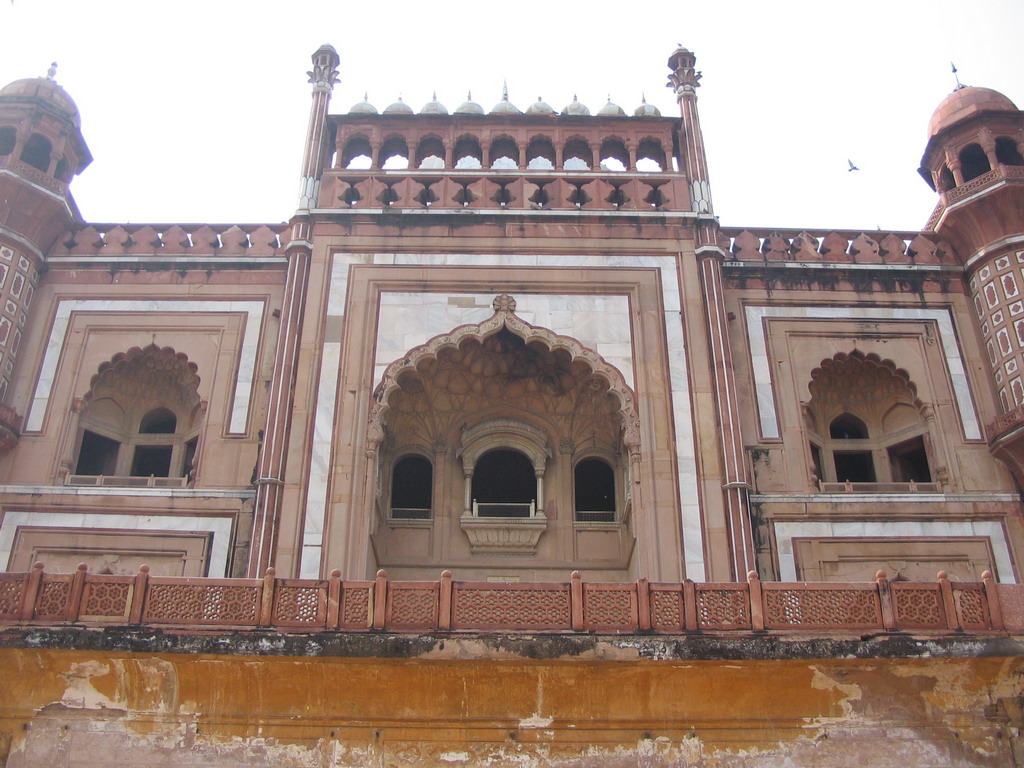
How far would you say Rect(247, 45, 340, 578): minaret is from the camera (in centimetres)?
1348

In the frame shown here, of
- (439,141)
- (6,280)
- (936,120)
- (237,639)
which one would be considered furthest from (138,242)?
(936,120)

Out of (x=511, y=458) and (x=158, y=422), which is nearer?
(x=511, y=458)

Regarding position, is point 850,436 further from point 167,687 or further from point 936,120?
point 167,687

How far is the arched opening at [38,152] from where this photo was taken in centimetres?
1695

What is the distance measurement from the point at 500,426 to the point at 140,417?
5.39 m

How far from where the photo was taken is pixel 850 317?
1634cm

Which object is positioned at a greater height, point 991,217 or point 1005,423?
point 991,217

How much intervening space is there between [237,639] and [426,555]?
16.6 ft

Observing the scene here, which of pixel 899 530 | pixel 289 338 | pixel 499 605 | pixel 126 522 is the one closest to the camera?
pixel 499 605

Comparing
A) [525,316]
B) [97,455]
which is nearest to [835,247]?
[525,316]

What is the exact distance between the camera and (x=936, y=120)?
693 inches

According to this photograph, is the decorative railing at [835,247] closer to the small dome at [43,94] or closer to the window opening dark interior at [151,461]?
the window opening dark interior at [151,461]

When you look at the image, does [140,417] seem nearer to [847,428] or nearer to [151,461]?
[151,461]

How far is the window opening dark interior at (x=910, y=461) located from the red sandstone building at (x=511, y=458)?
0.10 meters
